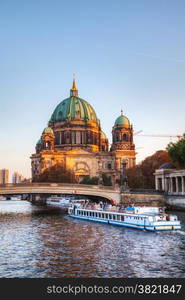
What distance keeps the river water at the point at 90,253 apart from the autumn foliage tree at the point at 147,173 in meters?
56.9

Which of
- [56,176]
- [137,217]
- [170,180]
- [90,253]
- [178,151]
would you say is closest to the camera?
[90,253]

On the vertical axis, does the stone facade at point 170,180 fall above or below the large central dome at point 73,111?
below

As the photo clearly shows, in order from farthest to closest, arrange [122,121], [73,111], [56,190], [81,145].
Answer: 1. [73,111]
2. [81,145]
3. [122,121]
4. [56,190]

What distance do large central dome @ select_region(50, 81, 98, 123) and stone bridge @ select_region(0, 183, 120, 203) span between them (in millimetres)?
79023

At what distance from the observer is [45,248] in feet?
117

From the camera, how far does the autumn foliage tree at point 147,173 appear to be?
10600 cm

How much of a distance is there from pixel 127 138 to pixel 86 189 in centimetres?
7561

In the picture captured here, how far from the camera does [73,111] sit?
15850cm

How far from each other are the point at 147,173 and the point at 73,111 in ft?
190

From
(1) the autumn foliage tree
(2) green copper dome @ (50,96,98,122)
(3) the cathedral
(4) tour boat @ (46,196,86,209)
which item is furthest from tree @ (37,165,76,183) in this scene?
(2) green copper dome @ (50,96,98,122)

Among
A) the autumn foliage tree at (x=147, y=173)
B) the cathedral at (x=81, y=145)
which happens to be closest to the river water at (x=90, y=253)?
the autumn foliage tree at (x=147, y=173)

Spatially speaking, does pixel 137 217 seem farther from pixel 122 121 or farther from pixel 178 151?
pixel 122 121

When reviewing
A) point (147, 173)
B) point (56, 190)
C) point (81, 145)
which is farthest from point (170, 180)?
point (81, 145)

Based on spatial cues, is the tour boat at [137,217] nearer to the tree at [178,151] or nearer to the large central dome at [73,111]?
the tree at [178,151]
